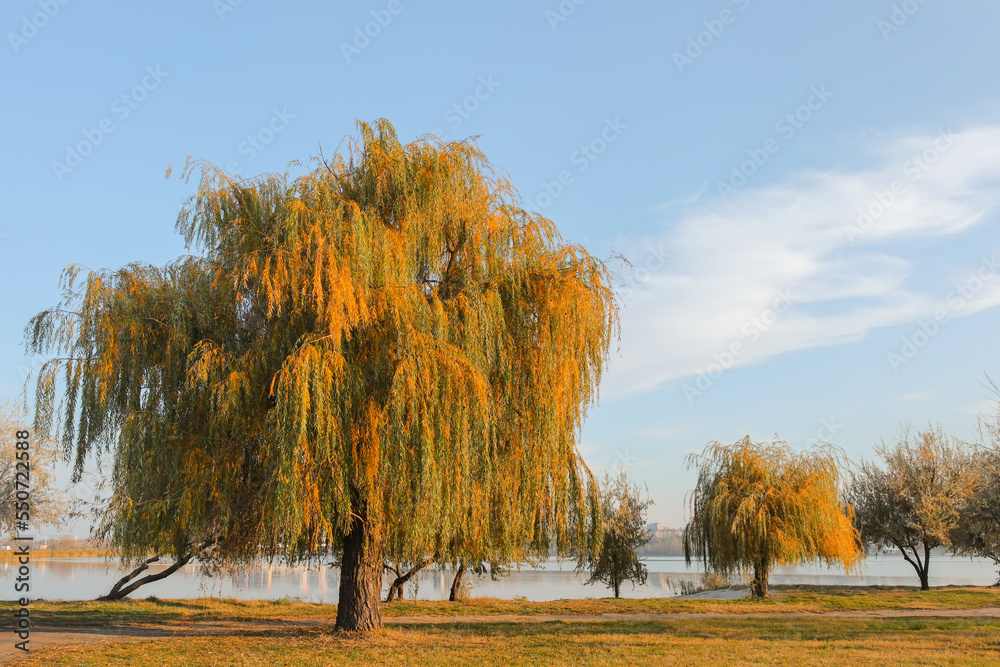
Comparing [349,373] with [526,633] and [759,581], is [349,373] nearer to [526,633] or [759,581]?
[526,633]

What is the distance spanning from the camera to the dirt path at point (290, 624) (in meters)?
12.6

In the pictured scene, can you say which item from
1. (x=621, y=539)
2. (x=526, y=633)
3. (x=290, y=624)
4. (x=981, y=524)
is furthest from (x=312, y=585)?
(x=981, y=524)

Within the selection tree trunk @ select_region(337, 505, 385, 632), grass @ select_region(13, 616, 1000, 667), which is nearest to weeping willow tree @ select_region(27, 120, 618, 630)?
tree trunk @ select_region(337, 505, 385, 632)

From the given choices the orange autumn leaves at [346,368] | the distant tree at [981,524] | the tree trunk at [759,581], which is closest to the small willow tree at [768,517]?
the tree trunk at [759,581]

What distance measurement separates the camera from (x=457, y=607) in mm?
20719

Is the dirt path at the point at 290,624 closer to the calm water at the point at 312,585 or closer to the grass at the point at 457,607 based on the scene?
the grass at the point at 457,607

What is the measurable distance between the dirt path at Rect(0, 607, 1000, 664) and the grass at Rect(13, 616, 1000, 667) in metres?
0.81

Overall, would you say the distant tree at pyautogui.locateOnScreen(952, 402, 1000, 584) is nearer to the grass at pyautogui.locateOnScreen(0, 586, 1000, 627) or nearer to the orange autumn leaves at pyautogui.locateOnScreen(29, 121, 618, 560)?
the grass at pyautogui.locateOnScreen(0, 586, 1000, 627)

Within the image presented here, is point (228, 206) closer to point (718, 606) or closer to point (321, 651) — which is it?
point (321, 651)

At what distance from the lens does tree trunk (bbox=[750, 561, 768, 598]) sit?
2403 cm

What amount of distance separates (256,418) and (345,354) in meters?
1.72

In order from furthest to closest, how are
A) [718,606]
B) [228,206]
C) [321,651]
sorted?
[718,606], [228,206], [321,651]

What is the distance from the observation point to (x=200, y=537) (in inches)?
476

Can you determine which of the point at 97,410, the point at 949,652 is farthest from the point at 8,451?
the point at 949,652
